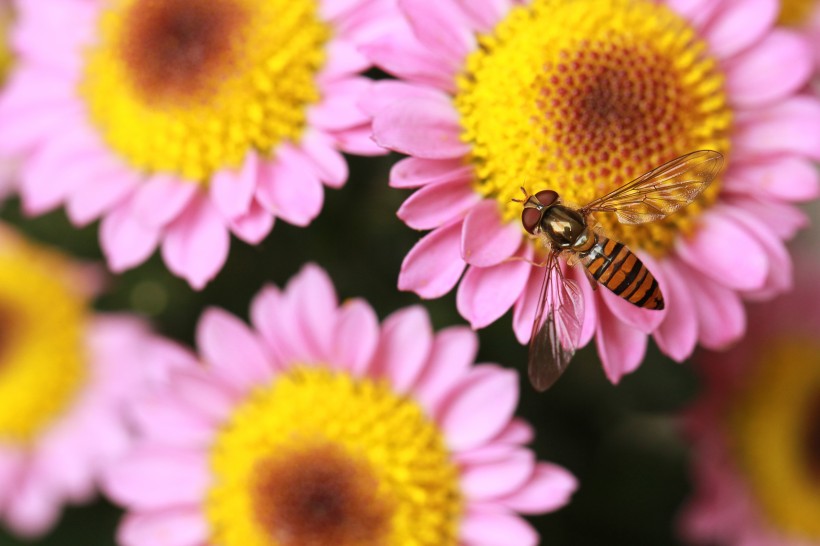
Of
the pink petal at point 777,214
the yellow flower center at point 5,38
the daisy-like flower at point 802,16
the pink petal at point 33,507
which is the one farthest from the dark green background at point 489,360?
the daisy-like flower at point 802,16

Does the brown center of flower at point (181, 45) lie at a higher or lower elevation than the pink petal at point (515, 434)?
higher

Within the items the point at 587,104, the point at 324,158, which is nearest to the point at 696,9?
the point at 587,104

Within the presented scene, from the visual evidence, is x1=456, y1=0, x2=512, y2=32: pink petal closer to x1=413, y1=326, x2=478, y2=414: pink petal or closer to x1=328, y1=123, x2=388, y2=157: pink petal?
x1=328, y1=123, x2=388, y2=157: pink petal

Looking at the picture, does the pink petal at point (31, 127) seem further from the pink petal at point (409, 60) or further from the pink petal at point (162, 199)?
the pink petal at point (409, 60)

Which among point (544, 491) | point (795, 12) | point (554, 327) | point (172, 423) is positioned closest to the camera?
point (554, 327)

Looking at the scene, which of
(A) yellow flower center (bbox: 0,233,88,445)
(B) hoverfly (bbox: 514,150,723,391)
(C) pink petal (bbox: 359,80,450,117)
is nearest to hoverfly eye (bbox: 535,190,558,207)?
(B) hoverfly (bbox: 514,150,723,391)

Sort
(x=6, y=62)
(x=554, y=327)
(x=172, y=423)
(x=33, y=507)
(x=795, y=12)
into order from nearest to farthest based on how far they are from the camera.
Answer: (x=554, y=327) < (x=172, y=423) < (x=795, y=12) < (x=33, y=507) < (x=6, y=62)

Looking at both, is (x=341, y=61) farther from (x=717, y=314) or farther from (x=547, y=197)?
(x=717, y=314)
